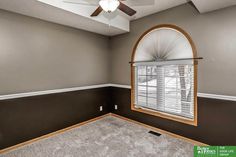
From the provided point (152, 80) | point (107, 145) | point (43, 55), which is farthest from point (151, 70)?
point (43, 55)

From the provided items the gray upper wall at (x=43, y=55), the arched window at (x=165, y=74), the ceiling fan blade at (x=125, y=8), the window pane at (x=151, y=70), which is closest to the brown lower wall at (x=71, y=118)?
the arched window at (x=165, y=74)

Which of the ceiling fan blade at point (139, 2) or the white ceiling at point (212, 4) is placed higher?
the ceiling fan blade at point (139, 2)

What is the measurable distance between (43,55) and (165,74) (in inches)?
104

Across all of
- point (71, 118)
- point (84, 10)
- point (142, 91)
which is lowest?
point (71, 118)

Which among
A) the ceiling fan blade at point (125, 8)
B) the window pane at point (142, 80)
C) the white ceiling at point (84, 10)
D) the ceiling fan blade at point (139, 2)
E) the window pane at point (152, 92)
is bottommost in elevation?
the window pane at point (152, 92)

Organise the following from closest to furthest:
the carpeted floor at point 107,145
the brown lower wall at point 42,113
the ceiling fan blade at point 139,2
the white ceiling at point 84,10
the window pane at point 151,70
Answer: the white ceiling at point 84,10
the carpeted floor at point 107,145
the brown lower wall at point 42,113
the ceiling fan blade at point 139,2
the window pane at point 151,70

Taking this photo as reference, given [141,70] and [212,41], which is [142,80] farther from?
[212,41]

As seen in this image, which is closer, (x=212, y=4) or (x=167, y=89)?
(x=212, y=4)

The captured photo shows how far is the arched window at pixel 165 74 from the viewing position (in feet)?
7.64

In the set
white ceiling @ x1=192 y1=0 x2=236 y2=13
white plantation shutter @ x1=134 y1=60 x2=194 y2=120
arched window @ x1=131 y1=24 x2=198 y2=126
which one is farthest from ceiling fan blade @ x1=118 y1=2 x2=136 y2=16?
white plantation shutter @ x1=134 y1=60 x2=194 y2=120

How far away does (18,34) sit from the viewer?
7.13ft

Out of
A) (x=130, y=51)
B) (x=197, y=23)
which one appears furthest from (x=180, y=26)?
(x=130, y=51)

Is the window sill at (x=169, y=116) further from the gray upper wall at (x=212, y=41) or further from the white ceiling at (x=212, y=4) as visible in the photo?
the white ceiling at (x=212, y=4)

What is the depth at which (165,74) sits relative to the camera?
2.68 metres
